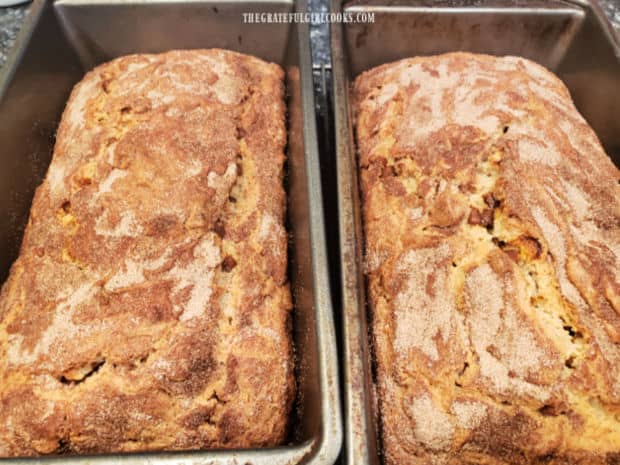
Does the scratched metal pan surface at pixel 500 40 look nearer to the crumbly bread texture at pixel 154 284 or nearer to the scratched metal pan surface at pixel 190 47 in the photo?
the scratched metal pan surface at pixel 190 47

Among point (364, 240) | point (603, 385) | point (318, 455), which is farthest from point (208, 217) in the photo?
point (603, 385)

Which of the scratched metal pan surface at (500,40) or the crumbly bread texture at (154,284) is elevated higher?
the scratched metal pan surface at (500,40)

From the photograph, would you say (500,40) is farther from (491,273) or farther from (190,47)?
(190,47)

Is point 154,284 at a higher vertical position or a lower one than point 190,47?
lower

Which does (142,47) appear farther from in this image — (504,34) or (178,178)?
(504,34)

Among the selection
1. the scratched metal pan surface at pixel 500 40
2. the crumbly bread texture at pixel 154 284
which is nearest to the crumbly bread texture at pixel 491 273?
the scratched metal pan surface at pixel 500 40

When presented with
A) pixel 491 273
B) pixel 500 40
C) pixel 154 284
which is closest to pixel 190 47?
pixel 154 284

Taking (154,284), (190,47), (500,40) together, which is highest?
(500,40)
